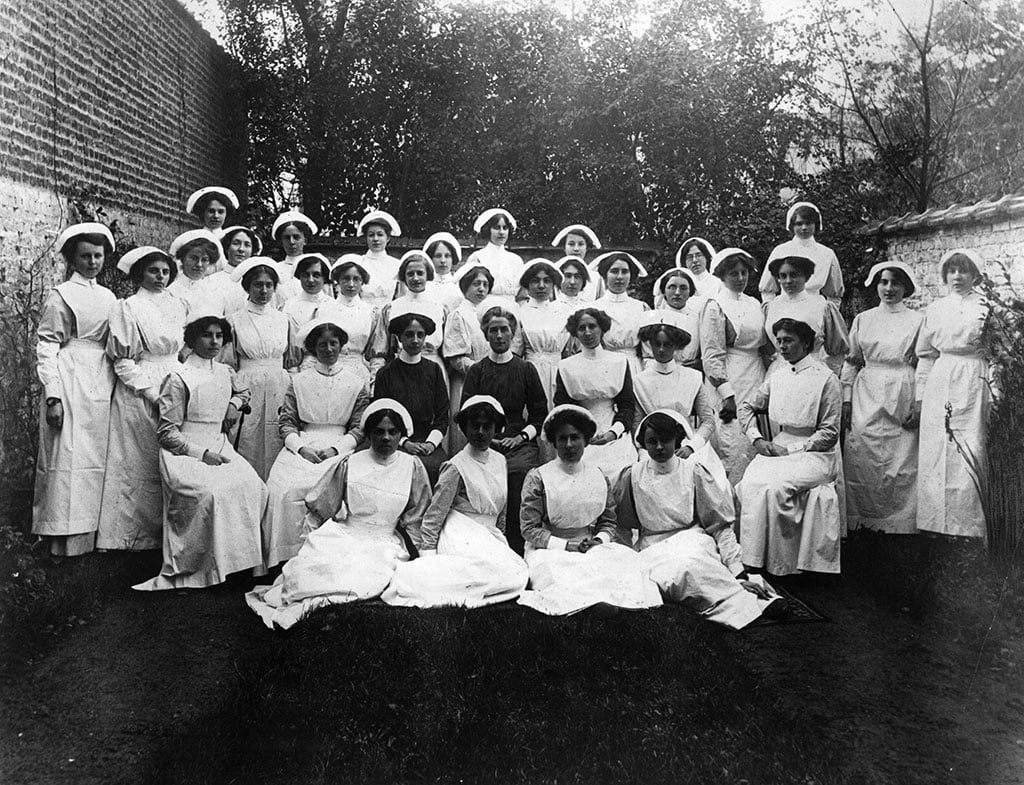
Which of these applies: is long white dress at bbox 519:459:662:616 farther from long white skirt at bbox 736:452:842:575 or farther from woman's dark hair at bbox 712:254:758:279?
woman's dark hair at bbox 712:254:758:279

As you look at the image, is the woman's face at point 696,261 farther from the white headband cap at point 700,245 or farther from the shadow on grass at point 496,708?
the shadow on grass at point 496,708

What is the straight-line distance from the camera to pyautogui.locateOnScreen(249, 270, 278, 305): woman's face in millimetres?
5617

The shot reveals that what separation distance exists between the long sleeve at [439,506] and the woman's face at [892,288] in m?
3.14

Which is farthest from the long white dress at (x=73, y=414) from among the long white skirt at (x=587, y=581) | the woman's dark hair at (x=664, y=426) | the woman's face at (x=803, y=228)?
the woman's face at (x=803, y=228)

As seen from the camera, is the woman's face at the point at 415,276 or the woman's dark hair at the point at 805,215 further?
the woman's dark hair at the point at 805,215

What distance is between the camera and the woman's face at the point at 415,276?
6.00 metres

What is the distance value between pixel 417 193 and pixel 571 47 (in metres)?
2.09

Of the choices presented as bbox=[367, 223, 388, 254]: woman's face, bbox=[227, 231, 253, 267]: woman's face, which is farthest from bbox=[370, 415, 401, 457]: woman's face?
bbox=[367, 223, 388, 254]: woman's face

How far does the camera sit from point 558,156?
7848mm

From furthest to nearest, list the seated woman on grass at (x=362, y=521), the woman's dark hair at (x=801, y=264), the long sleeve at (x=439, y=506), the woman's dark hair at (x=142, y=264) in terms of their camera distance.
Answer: the woman's dark hair at (x=801, y=264) → the woman's dark hair at (x=142, y=264) → the long sleeve at (x=439, y=506) → the seated woman on grass at (x=362, y=521)

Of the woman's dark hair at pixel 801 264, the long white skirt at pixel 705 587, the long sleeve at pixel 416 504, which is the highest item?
the woman's dark hair at pixel 801 264

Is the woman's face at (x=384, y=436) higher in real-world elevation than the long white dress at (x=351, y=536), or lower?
higher

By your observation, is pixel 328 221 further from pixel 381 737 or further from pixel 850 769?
pixel 850 769

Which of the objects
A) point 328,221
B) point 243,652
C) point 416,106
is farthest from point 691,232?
point 243,652
